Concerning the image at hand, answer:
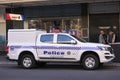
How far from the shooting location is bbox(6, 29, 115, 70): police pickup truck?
1786 centimetres

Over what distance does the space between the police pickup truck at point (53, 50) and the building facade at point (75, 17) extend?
6.80 meters

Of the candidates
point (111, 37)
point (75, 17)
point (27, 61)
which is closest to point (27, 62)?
point (27, 61)

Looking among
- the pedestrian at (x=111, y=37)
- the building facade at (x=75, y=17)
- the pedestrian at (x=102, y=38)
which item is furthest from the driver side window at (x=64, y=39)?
the building facade at (x=75, y=17)

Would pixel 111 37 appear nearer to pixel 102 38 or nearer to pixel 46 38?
pixel 102 38

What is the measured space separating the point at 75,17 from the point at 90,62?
8.83 metres

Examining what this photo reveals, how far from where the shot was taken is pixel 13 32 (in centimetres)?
1928

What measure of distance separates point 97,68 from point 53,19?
969 centimetres

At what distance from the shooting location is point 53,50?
60.1ft

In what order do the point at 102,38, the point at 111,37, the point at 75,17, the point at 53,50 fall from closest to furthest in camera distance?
1. the point at 53,50
2. the point at 102,38
3. the point at 111,37
4. the point at 75,17

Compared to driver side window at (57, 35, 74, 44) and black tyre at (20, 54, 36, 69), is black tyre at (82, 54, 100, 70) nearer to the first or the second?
driver side window at (57, 35, 74, 44)

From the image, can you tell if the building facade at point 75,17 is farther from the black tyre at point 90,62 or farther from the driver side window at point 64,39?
the black tyre at point 90,62

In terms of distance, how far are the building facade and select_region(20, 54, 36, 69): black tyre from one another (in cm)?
731

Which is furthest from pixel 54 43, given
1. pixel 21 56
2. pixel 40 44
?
pixel 21 56

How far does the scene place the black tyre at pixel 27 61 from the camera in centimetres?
1884
